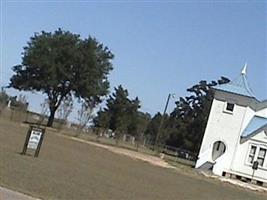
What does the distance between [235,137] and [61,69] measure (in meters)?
30.5

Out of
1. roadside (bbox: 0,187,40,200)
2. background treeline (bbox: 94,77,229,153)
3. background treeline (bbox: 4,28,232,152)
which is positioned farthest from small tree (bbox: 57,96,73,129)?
roadside (bbox: 0,187,40,200)

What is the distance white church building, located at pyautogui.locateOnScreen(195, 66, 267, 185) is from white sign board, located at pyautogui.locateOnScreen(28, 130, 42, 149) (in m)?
32.7

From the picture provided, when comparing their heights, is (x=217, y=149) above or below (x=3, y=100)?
above

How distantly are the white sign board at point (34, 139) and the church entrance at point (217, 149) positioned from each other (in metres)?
35.9

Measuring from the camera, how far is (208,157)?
189 feet

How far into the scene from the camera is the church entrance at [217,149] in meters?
58.5

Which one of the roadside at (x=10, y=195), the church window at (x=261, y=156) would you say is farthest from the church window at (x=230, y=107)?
the roadside at (x=10, y=195)

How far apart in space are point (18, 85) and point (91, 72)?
10035 millimetres

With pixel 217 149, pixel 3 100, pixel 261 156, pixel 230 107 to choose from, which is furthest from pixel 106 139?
pixel 261 156

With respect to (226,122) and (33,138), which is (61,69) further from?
(33,138)

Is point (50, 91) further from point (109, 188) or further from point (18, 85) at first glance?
point (109, 188)

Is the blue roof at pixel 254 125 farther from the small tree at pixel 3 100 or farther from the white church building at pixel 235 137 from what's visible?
the small tree at pixel 3 100

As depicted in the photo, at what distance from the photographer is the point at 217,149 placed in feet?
195

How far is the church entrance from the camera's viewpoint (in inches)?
2304
